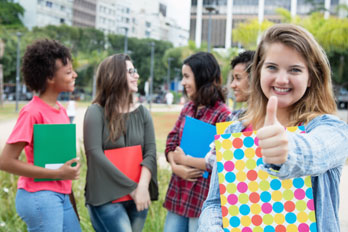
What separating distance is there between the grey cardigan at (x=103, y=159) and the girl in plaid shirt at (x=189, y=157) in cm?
17

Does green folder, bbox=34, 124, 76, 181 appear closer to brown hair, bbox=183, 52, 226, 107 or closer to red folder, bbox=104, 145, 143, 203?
red folder, bbox=104, 145, 143, 203

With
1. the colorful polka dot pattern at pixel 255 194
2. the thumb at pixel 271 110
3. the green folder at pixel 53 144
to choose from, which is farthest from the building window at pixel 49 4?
the thumb at pixel 271 110

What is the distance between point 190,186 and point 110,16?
65962mm

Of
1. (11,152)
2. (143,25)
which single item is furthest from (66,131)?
(143,25)

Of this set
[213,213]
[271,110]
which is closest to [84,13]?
[213,213]

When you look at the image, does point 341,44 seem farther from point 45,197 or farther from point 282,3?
point 282,3

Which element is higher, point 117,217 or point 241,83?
point 241,83

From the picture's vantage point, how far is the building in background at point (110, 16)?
50906 millimetres

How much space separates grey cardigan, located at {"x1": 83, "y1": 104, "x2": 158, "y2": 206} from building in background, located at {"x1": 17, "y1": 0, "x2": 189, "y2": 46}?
150 ft

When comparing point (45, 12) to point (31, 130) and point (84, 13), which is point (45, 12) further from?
point (31, 130)

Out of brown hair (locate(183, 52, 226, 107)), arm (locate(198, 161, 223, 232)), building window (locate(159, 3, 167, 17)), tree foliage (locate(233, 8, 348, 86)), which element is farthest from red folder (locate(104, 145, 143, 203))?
building window (locate(159, 3, 167, 17))

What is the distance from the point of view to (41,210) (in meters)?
1.81

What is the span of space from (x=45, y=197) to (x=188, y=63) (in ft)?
3.66

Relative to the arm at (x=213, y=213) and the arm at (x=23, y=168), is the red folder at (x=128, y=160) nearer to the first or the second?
the arm at (x=23, y=168)
